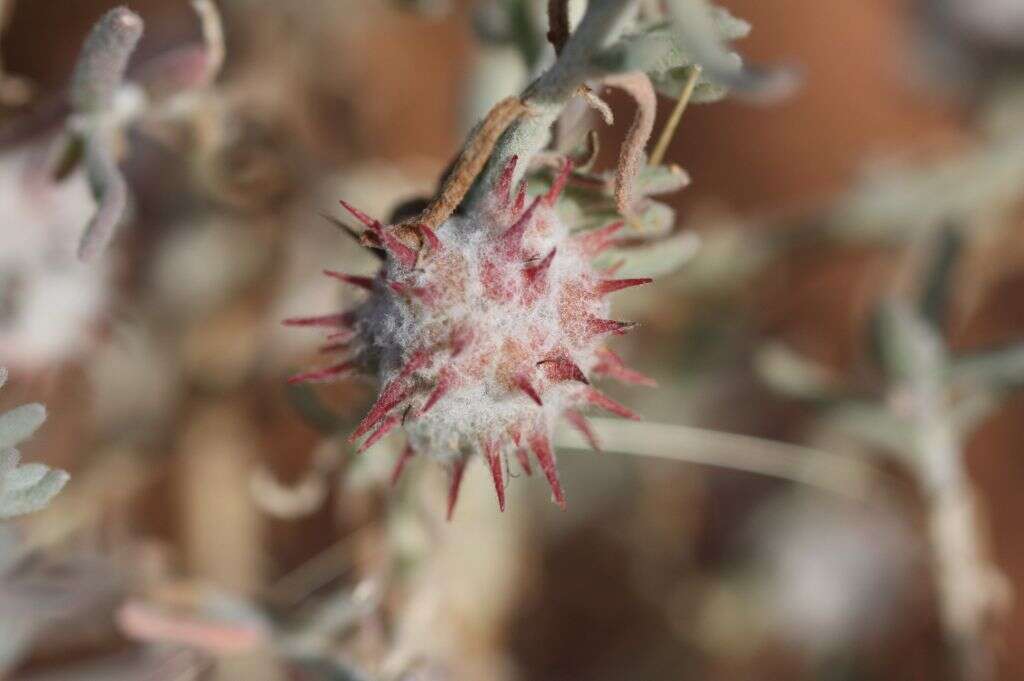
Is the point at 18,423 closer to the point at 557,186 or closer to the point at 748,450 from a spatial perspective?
the point at 557,186

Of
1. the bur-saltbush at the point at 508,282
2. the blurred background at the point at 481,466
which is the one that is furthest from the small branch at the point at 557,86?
the blurred background at the point at 481,466

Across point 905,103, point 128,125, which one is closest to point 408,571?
point 128,125

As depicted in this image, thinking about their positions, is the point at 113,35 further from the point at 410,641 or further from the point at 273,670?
the point at 273,670

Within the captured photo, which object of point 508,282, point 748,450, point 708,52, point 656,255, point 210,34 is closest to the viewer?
point 708,52

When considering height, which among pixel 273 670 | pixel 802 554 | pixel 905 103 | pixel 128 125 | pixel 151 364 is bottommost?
pixel 273 670

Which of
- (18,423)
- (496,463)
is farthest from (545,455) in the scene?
(18,423)

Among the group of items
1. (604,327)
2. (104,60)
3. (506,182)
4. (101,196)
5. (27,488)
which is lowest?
(27,488)

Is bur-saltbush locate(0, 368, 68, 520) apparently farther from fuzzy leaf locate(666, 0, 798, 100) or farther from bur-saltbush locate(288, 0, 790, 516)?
fuzzy leaf locate(666, 0, 798, 100)
